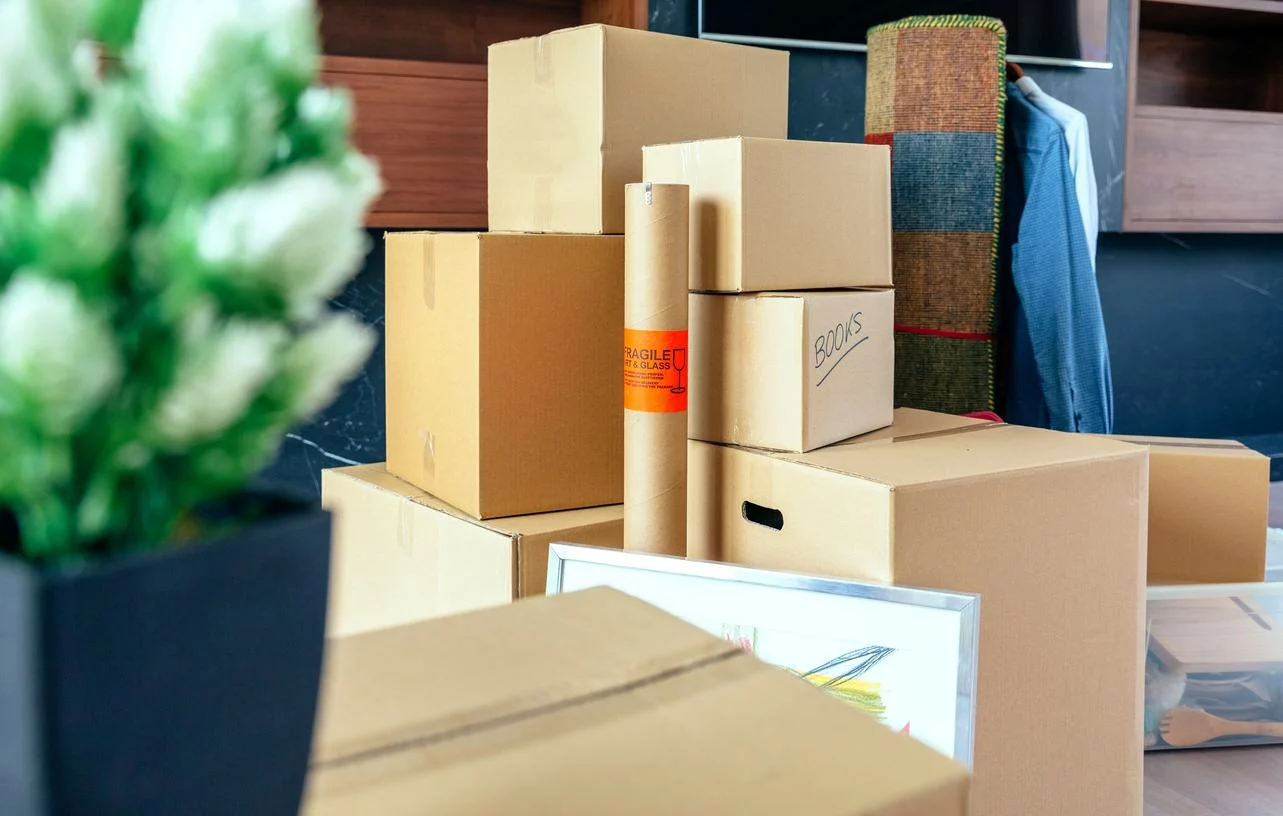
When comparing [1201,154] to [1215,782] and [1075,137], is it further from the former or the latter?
[1215,782]

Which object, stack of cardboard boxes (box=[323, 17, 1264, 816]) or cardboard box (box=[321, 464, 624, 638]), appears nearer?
stack of cardboard boxes (box=[323, 17, 1264, 816])

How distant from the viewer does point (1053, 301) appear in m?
1.87

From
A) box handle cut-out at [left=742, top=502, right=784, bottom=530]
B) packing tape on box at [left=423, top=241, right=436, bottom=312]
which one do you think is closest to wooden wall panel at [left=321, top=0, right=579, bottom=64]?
packing tape on box at [left=423, top=241, right=436, bottom=312]

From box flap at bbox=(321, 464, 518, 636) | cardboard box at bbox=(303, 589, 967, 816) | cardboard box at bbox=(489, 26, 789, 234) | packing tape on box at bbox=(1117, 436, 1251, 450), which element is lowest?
box flap at bbox=(321, 464, 518, 636)

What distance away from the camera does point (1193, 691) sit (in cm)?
161

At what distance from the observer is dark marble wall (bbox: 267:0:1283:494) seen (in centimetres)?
297

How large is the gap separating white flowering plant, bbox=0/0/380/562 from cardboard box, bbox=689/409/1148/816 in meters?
0.87

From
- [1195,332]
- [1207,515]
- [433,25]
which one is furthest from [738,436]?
[1195,332]

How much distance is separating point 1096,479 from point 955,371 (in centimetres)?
72

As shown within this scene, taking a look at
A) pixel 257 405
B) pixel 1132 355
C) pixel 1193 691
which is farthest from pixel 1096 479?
pixel 1132 355

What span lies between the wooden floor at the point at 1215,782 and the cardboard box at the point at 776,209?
77 centimetres

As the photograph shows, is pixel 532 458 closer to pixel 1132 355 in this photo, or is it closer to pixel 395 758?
pixel 395 758

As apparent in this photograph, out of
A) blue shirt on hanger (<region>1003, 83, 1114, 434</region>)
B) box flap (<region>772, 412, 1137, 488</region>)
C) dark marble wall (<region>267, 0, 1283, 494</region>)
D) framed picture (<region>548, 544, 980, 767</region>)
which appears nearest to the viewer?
framed picture (<region>548, 544, 980, 767</region>)

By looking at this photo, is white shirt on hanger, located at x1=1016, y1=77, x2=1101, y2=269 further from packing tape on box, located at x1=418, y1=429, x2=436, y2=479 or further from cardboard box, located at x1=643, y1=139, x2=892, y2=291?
packing tape on box, located at x1=418, y1=429, x2=436, y2=479
